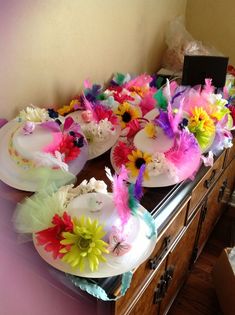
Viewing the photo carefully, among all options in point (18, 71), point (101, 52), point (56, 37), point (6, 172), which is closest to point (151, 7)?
point (101, 52)

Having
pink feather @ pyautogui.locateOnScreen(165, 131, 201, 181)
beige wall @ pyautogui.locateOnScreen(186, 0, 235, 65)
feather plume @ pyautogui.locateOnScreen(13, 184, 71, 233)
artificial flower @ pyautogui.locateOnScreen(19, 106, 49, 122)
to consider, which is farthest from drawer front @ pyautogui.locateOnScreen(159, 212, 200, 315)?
beige wall @ pyautogui.locateOnScreen(186, 0, 235, 65)

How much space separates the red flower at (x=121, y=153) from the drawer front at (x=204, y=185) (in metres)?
0.27

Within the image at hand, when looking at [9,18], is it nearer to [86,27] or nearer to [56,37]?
[56,37]

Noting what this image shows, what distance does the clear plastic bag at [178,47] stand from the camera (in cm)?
173

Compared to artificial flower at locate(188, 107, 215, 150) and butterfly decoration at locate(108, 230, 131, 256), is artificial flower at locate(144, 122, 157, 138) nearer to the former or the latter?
artificial flower at locate(188, 107, 215, 150)

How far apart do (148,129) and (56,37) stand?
1.52 feet

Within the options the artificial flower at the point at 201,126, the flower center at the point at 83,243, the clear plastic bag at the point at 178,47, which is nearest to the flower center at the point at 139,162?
the artificial flower at the point at 201,126

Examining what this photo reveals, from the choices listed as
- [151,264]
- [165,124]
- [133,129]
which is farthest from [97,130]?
[151,264]

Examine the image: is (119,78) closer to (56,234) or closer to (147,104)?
(147,104)

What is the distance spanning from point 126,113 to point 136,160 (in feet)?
0.81

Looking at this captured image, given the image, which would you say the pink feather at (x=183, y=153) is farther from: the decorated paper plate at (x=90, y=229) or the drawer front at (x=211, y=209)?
the drawer front at (x=211, y=209)

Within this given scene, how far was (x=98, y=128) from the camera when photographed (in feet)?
3.39

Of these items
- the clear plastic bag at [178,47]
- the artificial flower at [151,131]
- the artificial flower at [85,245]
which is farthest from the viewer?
the clear plastic bag at [178,47]

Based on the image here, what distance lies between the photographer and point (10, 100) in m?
1.01
